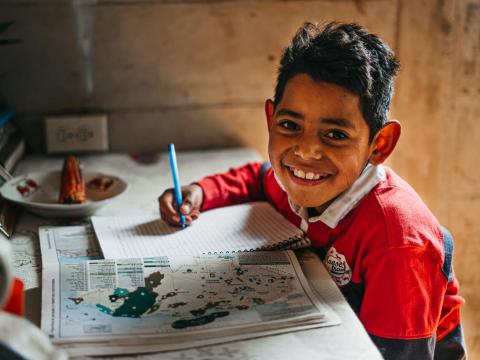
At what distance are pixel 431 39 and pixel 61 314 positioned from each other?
1.33 m

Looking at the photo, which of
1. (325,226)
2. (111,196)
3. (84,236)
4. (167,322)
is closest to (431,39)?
(325,226)

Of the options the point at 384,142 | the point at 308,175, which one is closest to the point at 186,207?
the point at 308,175

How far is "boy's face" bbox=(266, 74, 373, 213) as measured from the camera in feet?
3.26

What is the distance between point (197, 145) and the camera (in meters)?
1.69

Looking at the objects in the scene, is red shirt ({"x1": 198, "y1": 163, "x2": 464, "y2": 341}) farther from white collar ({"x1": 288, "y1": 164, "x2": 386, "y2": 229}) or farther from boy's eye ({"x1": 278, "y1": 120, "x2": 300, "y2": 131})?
boy's eye ({"x1": 278, "y1": 120, "x2": 300, "y2": 131})

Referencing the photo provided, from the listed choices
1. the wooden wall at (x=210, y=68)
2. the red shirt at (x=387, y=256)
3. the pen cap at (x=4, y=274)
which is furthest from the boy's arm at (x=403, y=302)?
the wooden wall at (x=210, y=68)

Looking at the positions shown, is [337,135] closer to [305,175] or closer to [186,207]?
[305,175]

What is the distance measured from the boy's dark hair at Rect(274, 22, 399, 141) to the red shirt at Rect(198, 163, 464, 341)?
0.13m

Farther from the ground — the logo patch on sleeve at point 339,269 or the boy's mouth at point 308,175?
the boy's mouth at point 308,175

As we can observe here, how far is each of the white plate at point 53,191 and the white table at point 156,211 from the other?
3 centimetres

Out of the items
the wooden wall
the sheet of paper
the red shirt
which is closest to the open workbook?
the sheet of paper

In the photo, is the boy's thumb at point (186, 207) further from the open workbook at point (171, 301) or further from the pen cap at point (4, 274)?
the pen cap at point (4, 274)

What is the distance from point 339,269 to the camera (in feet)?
3.26

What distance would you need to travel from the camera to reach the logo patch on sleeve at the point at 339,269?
38.9 inches
